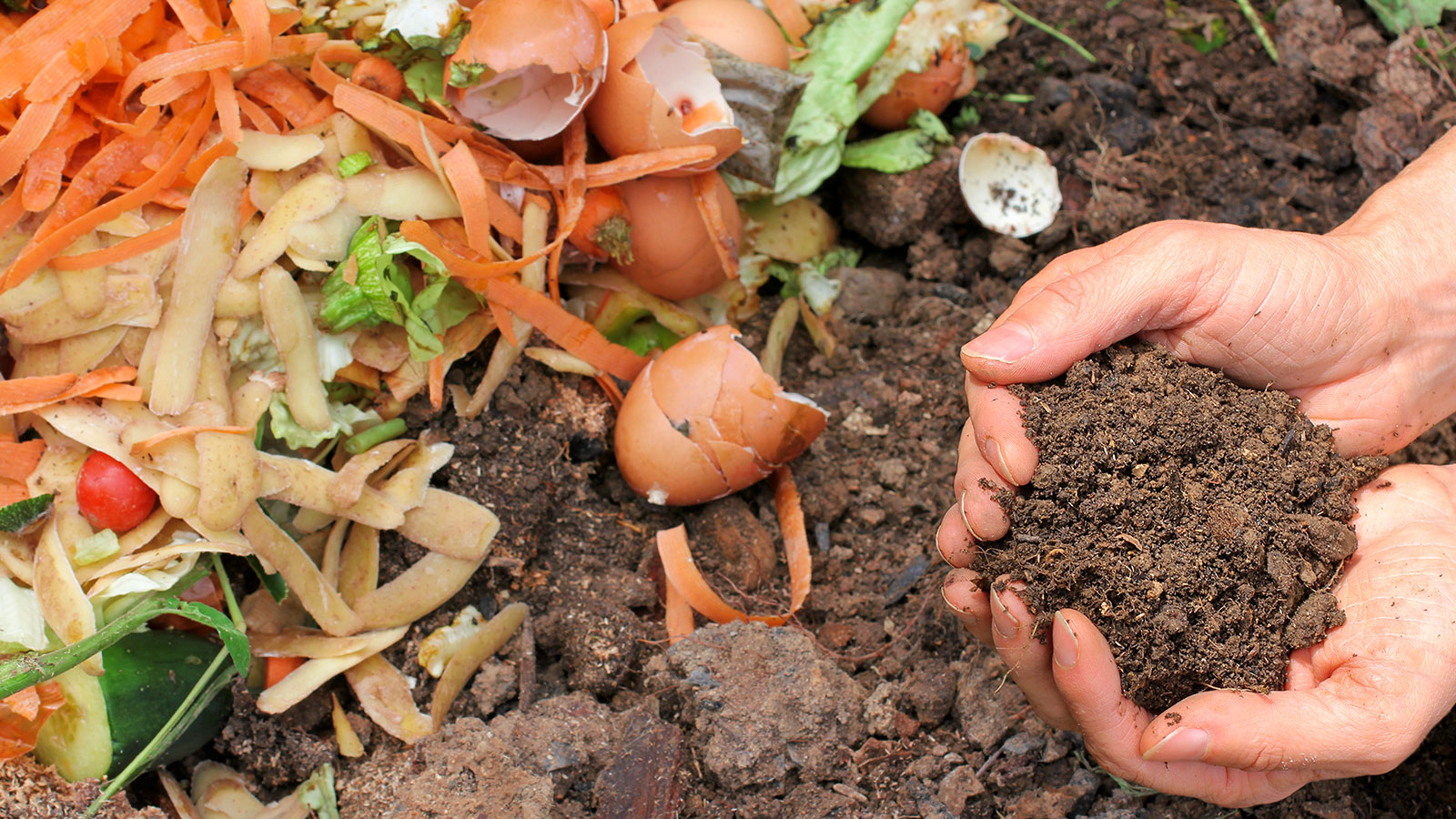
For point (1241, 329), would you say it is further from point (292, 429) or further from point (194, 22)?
point (194, 22)

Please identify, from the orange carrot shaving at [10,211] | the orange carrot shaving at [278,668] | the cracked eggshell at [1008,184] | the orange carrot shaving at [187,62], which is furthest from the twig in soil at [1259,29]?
the orange carrot shaving at [10,211]

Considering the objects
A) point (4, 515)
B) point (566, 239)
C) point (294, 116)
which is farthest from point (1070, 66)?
point (4, 515)

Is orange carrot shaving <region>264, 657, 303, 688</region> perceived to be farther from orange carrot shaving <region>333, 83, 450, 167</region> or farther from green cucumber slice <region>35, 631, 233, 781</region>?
orange carrot shaving <region>333, 83, 450, 167</region>

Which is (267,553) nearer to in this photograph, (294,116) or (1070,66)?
(294,116)

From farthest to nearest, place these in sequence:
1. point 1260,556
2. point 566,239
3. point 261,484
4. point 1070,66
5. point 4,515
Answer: point 1070,66 → point 566,239 → point 261,484 → point 4,515 → point 1260,556

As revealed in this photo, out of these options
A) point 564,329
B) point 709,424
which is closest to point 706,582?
point 709,424

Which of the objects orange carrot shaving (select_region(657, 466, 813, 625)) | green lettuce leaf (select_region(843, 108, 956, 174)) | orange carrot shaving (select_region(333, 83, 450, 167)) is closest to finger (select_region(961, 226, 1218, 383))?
orange carrot shaving (select_region(657, 466, 813, 625))
